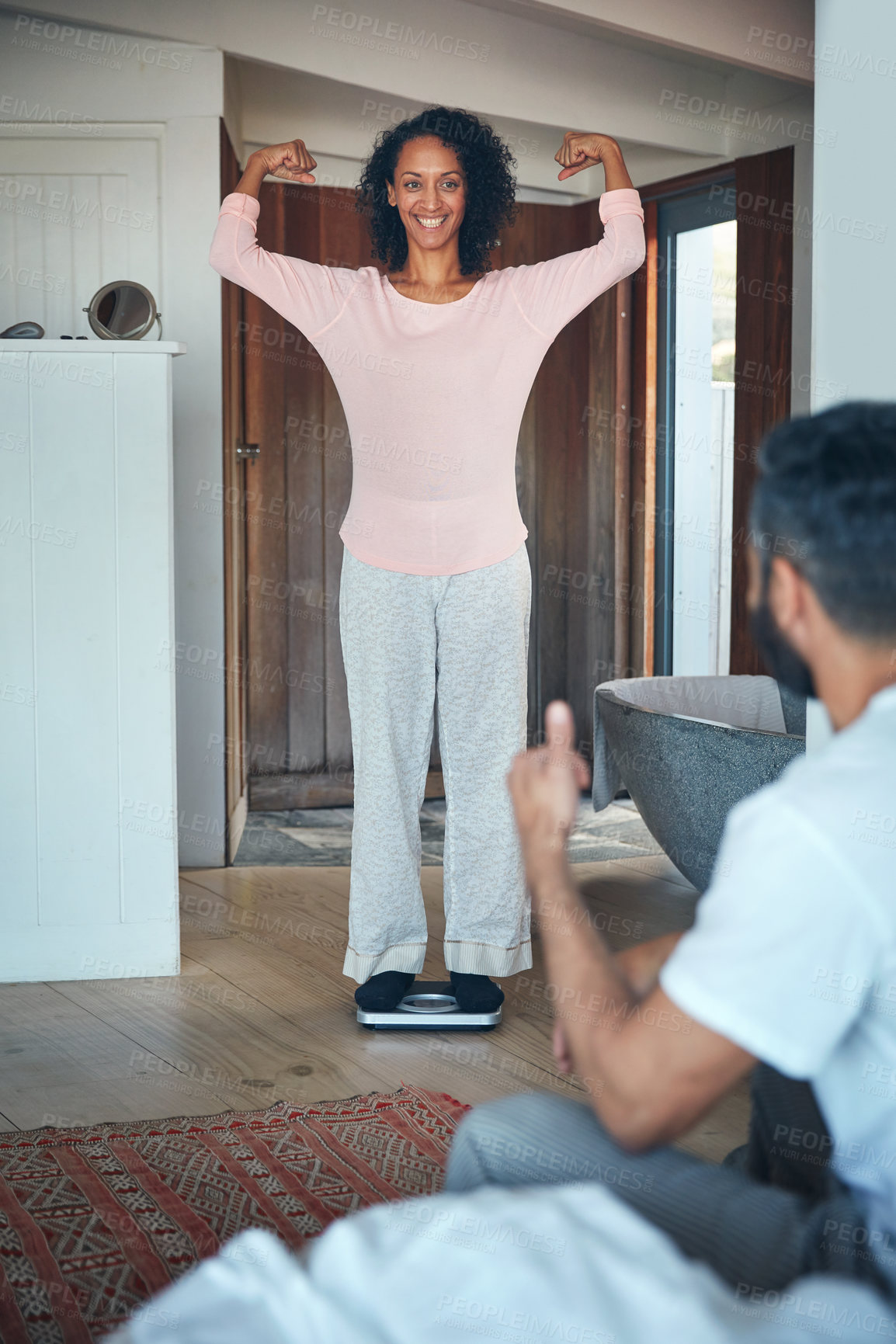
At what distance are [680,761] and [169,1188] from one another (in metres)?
1.38

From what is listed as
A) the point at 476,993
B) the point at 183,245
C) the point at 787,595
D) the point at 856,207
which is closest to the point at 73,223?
the point at 183,245

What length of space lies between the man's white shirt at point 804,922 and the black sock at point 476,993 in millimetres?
1533

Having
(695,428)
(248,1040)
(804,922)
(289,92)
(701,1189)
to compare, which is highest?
(289,92)

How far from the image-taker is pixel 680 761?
267cm

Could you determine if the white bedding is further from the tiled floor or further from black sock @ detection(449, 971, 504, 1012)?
the tiled floor

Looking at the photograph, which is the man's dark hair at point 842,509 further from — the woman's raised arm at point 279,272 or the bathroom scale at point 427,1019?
the bathroom scale at point 427,1019

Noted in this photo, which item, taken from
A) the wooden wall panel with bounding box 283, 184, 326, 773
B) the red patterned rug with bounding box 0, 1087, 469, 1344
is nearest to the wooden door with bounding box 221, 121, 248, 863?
the wooden wall panel with bounding box 283, 184, 326, 773

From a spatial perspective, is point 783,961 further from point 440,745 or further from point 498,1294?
point 440,745

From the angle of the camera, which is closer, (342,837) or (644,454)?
(342,837)

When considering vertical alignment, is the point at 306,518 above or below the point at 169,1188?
above

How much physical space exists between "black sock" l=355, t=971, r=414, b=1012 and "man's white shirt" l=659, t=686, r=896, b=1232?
1544mm

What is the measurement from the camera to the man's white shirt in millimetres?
836

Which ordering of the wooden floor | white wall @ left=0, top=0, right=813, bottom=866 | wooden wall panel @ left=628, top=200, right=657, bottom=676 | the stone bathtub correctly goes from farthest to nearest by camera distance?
→ wooden wall panel @ left=628, top=200, right=657, bottom=676
white wall @ left=0, top=0, right=813, bottom=866
the stone bathtub
the wooden floor

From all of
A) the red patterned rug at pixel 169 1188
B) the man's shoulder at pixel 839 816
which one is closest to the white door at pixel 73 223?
the red patterned rug at pixel 169 1188
